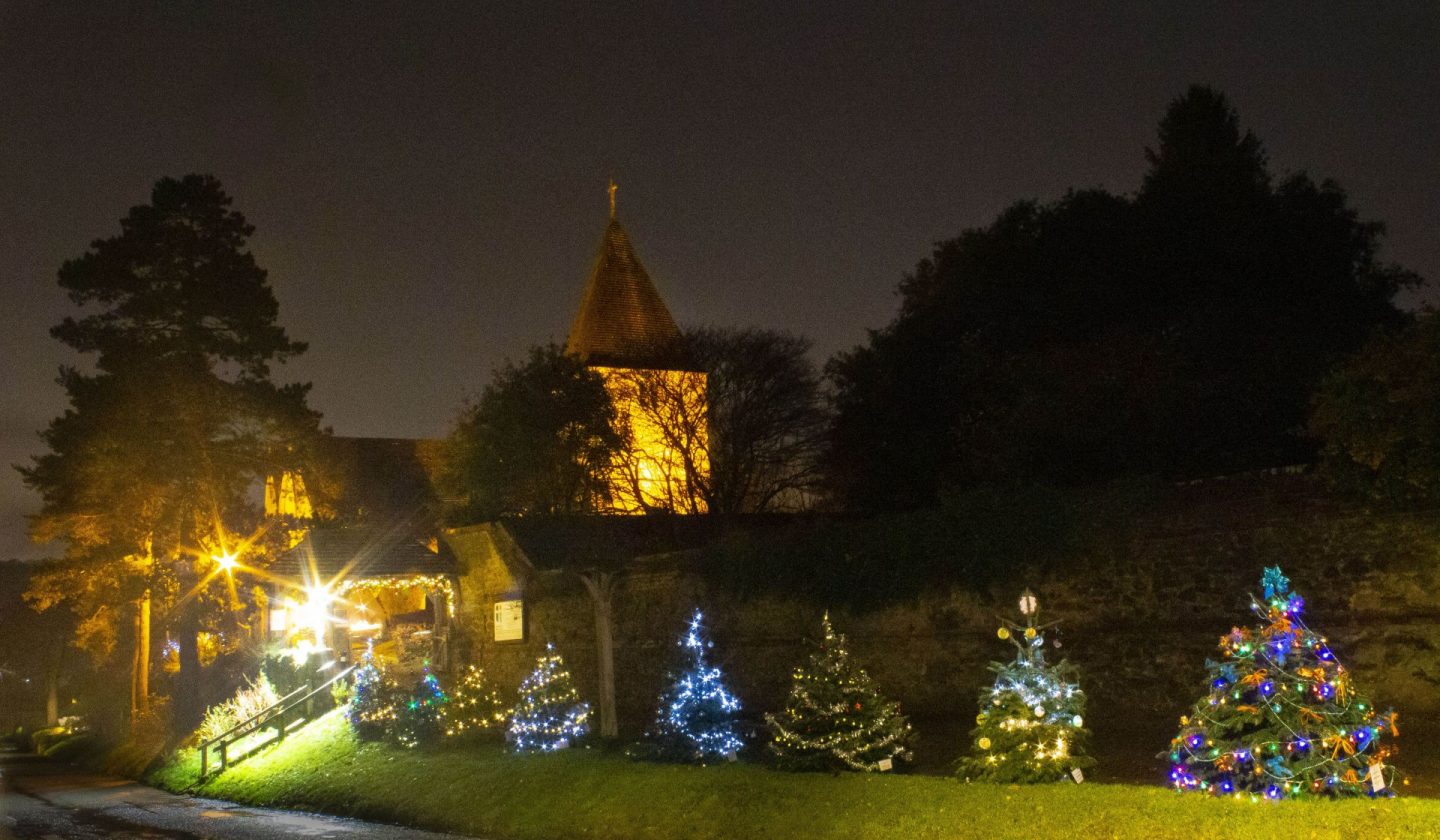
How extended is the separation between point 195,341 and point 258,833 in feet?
78.6

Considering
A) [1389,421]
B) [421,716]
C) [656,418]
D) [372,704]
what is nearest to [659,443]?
[656,418]

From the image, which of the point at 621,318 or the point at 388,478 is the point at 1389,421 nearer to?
the point at 621,318

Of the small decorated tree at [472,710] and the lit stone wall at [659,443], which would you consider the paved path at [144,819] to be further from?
the lit stone wall at [659,443]

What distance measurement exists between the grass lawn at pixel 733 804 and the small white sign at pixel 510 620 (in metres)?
3.41

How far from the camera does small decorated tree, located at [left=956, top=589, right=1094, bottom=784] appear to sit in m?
12.7

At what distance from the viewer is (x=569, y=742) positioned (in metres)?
20.0

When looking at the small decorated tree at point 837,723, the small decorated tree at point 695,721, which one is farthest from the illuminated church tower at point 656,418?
the small decorated tree at point 837,723

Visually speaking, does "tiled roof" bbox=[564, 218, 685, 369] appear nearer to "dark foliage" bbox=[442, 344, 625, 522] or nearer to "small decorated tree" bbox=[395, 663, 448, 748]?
"dark foliage" bbox=[442, 344, 625, 522]

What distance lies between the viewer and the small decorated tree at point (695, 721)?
55.0ft

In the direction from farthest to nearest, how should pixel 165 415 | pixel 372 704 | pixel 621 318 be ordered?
pixel 621 318, pixel 165 415, pixel 372 704

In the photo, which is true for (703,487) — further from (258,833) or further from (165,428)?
(258,833)

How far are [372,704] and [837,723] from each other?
1181 cm

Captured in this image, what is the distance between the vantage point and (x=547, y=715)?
2027 cm

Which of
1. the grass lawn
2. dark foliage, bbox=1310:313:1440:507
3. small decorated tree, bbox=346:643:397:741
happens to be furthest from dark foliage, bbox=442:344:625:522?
dark foliage, bbox=1310:313:1440:507
